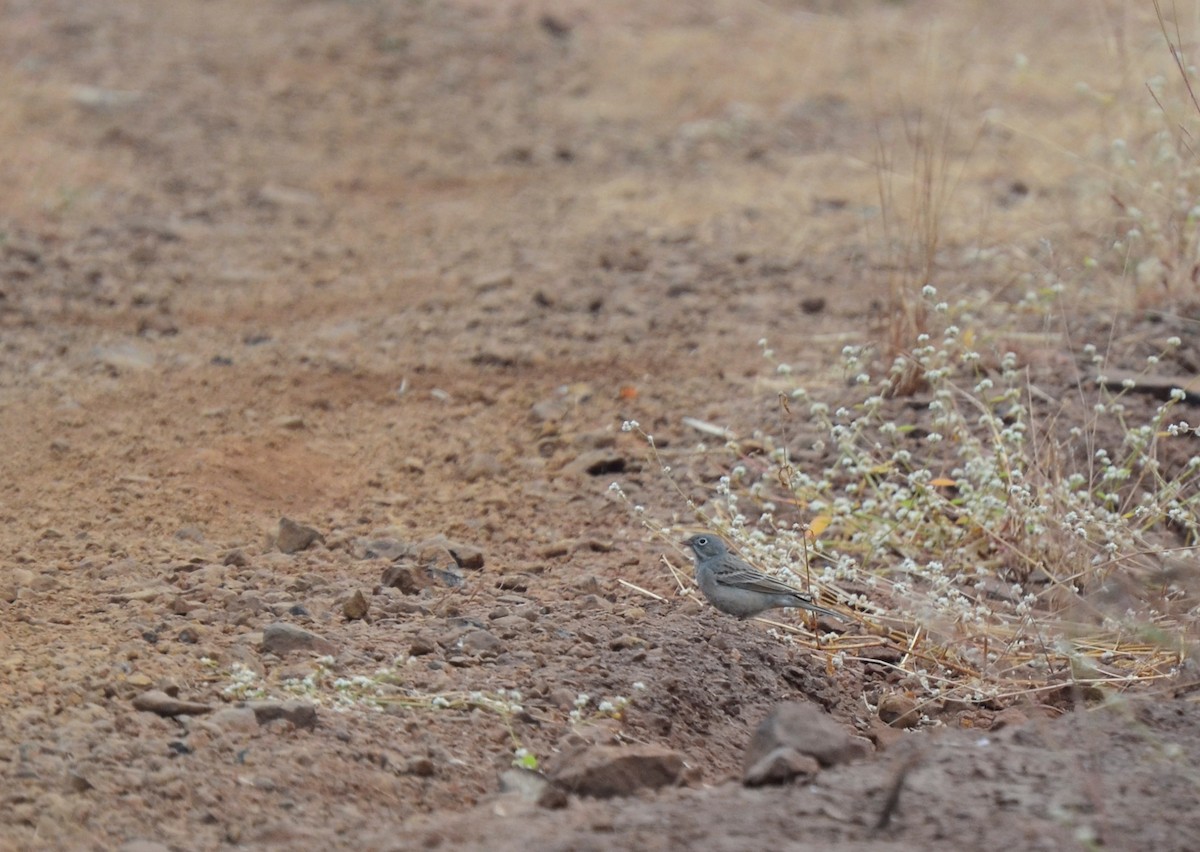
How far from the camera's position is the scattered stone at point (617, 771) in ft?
10.5

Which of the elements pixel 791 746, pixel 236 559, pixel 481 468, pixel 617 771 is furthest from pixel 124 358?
pixel 791 746

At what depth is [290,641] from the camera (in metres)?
3.83

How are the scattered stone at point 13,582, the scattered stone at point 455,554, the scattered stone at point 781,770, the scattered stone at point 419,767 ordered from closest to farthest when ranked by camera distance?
the scattered stone at point 781,770 < the scattered stone at point 419,767 < the scattered stone at point 13,582 < the scattered stone at point 455,554

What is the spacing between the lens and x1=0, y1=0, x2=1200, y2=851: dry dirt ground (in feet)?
10.5

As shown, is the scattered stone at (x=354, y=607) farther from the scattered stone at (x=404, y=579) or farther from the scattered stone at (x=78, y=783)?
the scattered stone at (x=78, y=783)

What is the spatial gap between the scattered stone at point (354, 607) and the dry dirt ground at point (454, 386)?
14 mm

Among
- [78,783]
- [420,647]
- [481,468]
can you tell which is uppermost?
[78,783]

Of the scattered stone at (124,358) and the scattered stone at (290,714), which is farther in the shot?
the scattered stone at (124,358)

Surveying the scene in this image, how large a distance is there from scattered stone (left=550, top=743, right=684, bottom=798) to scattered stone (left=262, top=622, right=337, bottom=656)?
82 centimetres

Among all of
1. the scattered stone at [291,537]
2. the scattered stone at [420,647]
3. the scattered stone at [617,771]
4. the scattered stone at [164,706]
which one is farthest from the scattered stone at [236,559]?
the scattered stone at [617,771]

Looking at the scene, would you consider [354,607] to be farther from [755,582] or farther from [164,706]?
[755,582]

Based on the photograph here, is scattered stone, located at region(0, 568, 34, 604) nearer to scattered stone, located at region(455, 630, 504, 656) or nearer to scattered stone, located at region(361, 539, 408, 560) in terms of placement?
scattered stone, located at region(361, 539, 408, 560)

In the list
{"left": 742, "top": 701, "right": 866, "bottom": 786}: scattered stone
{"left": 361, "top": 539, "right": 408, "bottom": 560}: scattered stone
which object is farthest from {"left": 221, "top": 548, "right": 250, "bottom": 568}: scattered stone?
{"left": 742, "top": 701, "right": 866, "bottom": 786}: scattered stone

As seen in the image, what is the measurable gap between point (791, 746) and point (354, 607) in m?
1.40
